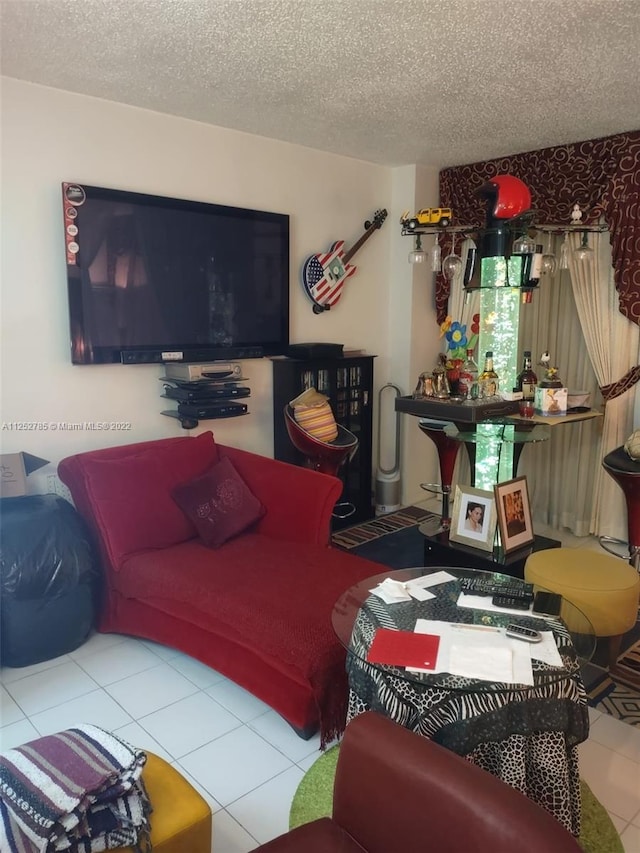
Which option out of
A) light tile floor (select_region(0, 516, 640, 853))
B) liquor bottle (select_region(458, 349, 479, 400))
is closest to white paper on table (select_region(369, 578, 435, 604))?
light tile floor (select_region(0, 516, 640, 853))

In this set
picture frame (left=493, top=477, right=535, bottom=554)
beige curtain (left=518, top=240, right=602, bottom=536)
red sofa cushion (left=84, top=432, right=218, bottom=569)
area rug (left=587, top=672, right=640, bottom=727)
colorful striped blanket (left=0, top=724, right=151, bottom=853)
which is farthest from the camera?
beige curtain (left=518, top=240, right=602, bottom=536)

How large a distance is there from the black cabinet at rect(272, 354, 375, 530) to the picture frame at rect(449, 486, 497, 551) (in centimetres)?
117

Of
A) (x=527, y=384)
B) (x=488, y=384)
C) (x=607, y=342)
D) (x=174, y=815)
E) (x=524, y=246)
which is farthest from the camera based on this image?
(x=607, y=342)

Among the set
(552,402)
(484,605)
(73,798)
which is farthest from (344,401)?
(73,798)

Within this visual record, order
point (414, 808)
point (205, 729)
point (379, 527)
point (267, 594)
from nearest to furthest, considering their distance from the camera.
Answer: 1. point (414, 808)
2. point (205, 729)
3. point (267, 594)
4. point (379, 527)

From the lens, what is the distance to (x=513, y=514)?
3098 mm

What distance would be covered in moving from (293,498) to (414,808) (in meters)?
1.82

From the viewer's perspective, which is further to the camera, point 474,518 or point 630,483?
point 630,483

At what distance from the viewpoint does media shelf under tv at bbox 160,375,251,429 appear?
336cm

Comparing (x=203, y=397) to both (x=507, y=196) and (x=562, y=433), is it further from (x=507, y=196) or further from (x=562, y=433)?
(x=562, y=433)

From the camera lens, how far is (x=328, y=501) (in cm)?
290

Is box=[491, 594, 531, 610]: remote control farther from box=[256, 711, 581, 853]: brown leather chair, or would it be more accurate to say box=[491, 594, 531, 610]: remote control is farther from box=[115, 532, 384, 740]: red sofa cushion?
box=[256, 711, 581, 853]: brown leather chair

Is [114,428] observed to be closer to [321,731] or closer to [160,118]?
[160,118]

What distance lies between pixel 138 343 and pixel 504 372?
208 centimetres
